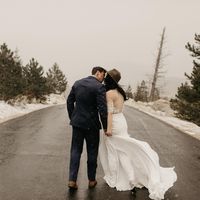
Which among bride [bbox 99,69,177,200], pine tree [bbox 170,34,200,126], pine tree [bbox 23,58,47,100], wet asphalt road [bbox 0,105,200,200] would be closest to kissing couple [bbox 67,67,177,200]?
bride [bbox 99,69,177,200]

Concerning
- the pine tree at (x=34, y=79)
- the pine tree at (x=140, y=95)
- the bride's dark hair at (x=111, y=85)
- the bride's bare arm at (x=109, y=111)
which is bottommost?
the pine tree at (x=140, y=95)

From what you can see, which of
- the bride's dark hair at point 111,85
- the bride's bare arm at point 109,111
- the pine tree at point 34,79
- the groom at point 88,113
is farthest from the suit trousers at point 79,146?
the pine tree at point 34,79

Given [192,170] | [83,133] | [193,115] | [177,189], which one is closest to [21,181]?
[83,133]

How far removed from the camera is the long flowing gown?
263 inches

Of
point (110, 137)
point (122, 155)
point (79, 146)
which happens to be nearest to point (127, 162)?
point (122, 155)

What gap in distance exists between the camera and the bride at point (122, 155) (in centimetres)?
670

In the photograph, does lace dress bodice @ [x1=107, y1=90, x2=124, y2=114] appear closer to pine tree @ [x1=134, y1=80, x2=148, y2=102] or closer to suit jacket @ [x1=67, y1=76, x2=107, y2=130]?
suit jacket @ [x1=67, y1=76, x2=107, y2=130]

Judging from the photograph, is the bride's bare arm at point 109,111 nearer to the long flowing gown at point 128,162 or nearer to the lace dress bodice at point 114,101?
the lace dress bodice at point 114,101

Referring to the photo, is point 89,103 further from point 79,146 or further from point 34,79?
point 34,79

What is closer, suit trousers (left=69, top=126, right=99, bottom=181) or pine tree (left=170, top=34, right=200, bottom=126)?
suit trousers (left=69, top=126, right=99, bottom=181)

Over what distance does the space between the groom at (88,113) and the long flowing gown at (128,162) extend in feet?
0.79

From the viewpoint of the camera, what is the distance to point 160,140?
14.3 meters

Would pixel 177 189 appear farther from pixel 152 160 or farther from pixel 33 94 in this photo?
pixel 33 94

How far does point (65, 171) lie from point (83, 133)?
155 centimetres
